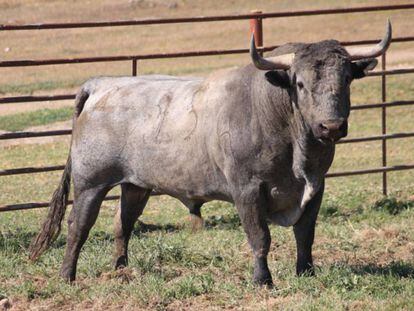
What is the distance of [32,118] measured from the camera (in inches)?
711

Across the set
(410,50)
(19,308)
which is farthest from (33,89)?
(19,308)

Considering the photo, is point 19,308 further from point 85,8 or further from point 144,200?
point 85,8

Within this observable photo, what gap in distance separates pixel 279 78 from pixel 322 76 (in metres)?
0.37

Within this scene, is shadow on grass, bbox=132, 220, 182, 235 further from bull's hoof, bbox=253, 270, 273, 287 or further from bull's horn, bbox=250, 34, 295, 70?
bull's horn, bbox=250, 34, 295, 70

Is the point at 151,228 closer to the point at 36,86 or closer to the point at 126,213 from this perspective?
the point at 126,213

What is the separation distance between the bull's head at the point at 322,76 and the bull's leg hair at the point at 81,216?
1.87 metres

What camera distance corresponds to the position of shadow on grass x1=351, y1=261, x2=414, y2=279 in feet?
24.5

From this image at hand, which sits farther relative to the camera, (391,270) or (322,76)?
(391,270)

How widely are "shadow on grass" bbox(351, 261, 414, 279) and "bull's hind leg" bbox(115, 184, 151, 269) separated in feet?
5.89

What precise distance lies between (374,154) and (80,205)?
7.31m

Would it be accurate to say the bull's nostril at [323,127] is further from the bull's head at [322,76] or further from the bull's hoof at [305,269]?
the bull's hoof at [305,269]

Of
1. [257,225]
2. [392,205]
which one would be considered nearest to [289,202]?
[257,225]

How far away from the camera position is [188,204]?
311 inches

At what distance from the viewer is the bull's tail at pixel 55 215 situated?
8.38 m
